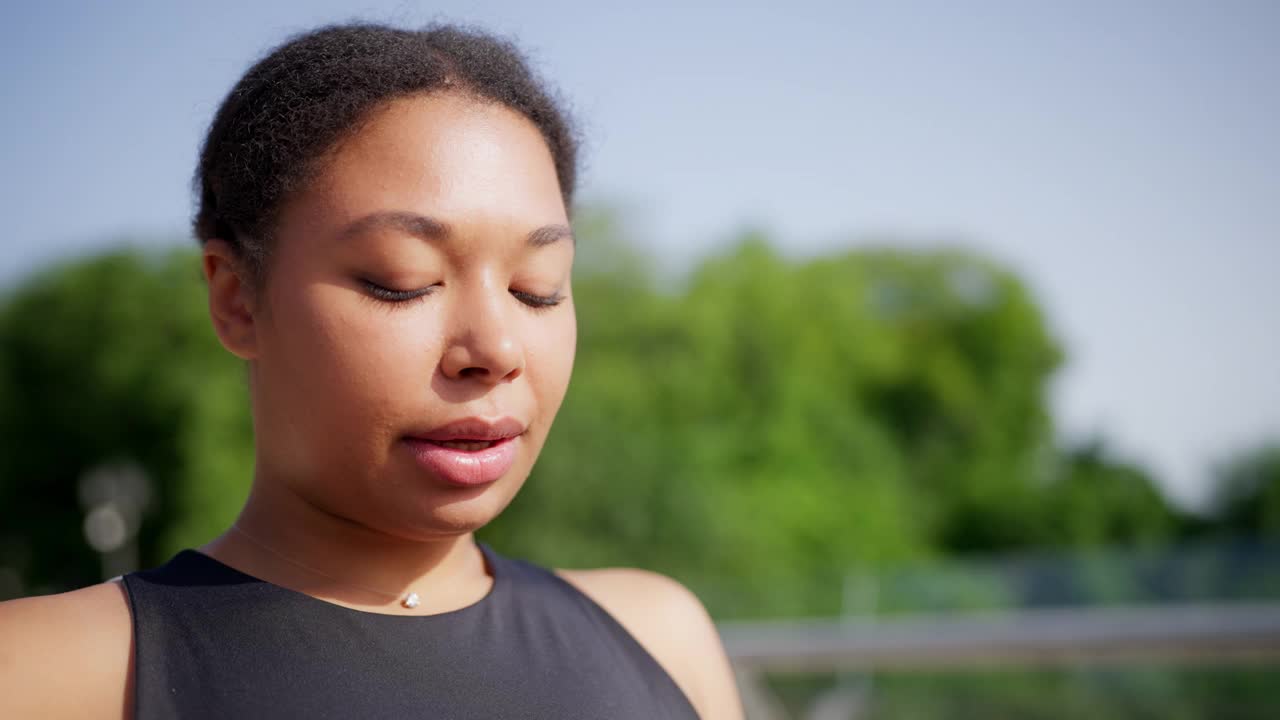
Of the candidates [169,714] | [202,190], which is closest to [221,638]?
[169,714]

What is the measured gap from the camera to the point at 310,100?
1.24 metres

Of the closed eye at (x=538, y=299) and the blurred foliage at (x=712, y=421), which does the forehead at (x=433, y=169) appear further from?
the blurred foliage at (x=712, y=421)

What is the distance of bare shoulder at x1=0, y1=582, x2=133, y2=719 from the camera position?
104 cm

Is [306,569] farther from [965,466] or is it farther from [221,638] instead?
[965,466]

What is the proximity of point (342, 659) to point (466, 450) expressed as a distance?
0.78ft

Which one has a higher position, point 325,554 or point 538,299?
point 538,299

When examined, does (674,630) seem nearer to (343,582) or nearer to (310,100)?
(343,582)

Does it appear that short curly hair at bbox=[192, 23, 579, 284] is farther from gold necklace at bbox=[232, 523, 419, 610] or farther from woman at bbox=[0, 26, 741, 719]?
gold necklace at bbox=[232, 523, 419, 610]

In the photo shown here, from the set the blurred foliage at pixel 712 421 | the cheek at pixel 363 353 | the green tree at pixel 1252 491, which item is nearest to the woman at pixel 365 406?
the cheek at pixel 363 353

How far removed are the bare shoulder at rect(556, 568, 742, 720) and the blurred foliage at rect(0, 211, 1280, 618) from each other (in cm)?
1623

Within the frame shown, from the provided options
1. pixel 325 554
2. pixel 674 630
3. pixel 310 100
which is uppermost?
pixel 310 100

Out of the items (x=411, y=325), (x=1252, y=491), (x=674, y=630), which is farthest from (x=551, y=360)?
(x=1252, y=491)

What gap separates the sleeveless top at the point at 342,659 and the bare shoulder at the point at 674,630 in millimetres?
115

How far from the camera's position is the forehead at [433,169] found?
117 centimetres
